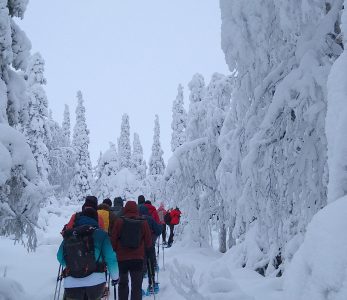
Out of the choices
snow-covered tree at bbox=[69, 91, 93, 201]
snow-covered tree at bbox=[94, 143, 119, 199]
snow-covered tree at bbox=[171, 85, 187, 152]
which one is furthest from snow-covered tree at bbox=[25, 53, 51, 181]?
snow-covered tree at bbox=[69, 91, 93, 201]

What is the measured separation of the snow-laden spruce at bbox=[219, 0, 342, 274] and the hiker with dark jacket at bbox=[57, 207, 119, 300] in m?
2.24

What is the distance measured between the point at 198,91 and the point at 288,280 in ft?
71.5

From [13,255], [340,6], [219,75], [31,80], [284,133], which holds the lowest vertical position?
[13,255]

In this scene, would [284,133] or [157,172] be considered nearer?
[284,133]

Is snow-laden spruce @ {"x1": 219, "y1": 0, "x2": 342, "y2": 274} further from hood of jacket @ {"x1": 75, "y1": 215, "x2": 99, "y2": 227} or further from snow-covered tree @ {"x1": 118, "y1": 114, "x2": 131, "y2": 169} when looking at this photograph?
snow-covered tree @ {"x1": 118, "y1": 114, "x2": 131, "y2": 169}

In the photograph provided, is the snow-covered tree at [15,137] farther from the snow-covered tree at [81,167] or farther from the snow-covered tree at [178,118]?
the snow-covered tree at [81,167]

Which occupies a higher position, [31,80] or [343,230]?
[31,80]

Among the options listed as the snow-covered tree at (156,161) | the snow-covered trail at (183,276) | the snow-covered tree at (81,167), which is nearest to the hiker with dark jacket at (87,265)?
the snow-covered trail at (183,276)

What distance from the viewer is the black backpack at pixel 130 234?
7016 millimetres

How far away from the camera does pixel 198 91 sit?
930 inches

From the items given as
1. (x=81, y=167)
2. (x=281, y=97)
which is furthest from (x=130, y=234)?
(x=81, y=167)

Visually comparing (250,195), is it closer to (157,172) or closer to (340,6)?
(340,6)

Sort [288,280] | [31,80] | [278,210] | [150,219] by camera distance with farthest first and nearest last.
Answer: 1. [31,80]
2. [150,219]
3. [278,210]
4. [288,280]

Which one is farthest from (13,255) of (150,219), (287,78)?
(287,78)
